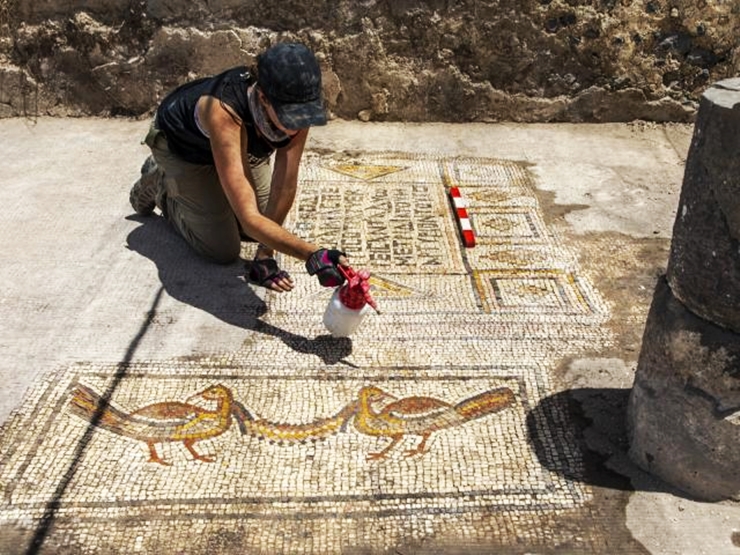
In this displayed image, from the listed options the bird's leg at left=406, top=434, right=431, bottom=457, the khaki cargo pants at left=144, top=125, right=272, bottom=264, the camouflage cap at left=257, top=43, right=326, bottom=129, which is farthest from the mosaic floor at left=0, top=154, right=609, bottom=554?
the camouflage cap at left=257, top=43, right=326, bottom=129

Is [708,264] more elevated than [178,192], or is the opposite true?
[708,264]

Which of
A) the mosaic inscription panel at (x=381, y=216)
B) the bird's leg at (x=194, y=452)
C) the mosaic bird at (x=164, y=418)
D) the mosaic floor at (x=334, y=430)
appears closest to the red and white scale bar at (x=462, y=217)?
the mosaic inscription panel at (x=381, y=216)

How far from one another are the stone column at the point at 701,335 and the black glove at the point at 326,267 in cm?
99

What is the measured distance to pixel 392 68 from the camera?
509 centimetres

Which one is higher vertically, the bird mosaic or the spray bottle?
the spray bottle

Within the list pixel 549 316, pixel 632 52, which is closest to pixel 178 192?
pixel 549 316

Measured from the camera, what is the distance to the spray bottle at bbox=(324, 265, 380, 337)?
2.81 meters

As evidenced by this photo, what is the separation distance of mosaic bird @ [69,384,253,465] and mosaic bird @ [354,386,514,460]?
38 centimetres

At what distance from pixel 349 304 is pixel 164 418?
2.36 ft

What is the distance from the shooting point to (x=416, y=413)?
2680mm

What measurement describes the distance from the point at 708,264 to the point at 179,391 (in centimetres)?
167

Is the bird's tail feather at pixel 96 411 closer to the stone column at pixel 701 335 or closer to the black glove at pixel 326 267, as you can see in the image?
the black glove at pixel 326 267

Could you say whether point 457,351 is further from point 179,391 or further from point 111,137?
point 111,137

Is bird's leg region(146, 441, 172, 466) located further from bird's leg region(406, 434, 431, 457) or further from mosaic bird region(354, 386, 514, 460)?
bird's leg region(406, 434, 431, 457)
